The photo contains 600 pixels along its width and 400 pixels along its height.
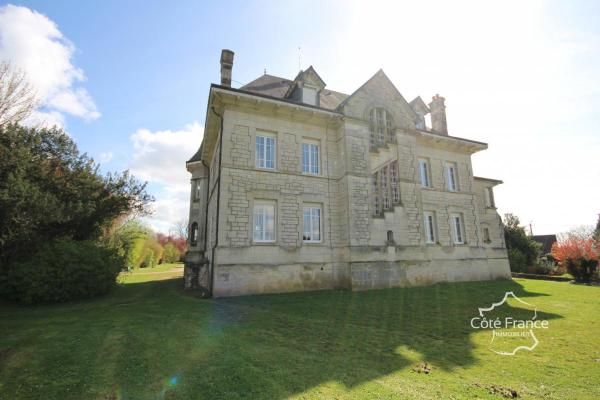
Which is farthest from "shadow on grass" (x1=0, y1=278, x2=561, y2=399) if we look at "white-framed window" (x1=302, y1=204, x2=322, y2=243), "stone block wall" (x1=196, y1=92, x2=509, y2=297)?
"white-framed window" (x1=302, y1=204, x2=322, y2=243)

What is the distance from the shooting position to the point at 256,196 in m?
12.5

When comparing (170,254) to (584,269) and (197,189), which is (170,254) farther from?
(584,269)

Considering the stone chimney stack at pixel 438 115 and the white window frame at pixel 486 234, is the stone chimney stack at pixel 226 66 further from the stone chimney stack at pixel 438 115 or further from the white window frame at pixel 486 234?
the white window frame at pixel 486 234

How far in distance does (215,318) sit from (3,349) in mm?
4041

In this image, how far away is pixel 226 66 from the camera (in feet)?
46.7

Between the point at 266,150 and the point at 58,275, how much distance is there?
9.43 meters

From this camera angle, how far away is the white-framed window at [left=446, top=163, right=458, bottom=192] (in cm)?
1845

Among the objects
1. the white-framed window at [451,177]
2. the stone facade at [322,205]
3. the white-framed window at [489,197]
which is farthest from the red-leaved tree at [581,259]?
the white-framed window at [451,177]

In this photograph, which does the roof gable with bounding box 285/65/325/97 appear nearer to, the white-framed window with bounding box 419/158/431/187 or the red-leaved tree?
the white-framed window with bounding box 419/158/431/187

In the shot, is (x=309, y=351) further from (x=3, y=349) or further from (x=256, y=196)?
(x=256, y=196)

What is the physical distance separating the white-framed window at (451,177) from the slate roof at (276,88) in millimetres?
8534

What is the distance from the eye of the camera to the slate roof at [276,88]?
50.9 feet

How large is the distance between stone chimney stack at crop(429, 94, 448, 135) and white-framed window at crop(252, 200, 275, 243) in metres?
13.8

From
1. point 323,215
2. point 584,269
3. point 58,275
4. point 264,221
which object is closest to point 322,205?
point 323,215
